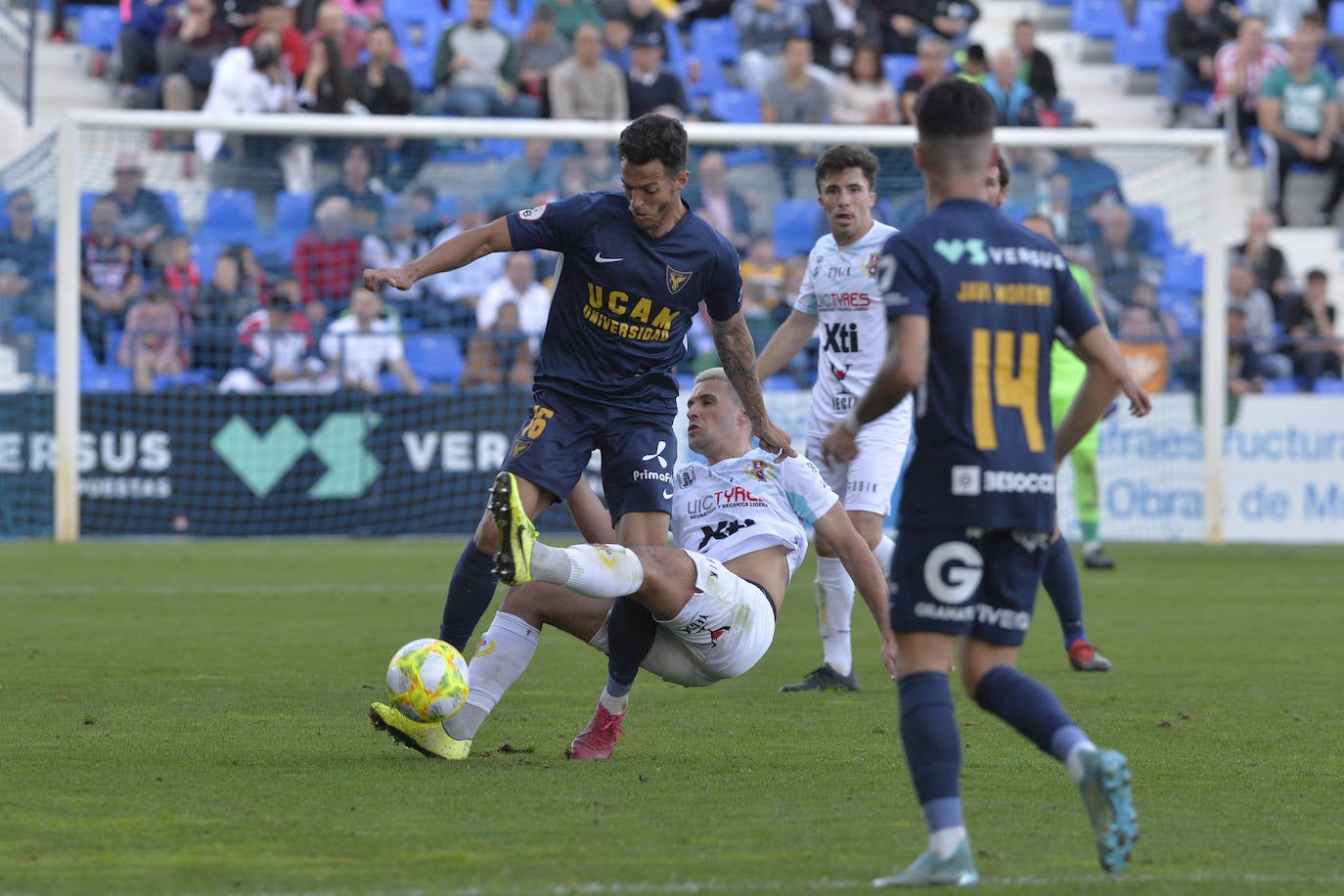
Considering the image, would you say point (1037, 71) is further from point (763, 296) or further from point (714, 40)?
point (763, 296)

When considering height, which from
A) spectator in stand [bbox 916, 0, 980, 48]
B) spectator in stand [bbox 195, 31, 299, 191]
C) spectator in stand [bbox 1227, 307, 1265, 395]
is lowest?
spectator in stand [bbox 1227, 307, 1265, 395]

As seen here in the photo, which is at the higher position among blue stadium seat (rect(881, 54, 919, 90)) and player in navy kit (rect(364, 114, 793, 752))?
blue stadium seat (rect(881, 54, 919, 90))

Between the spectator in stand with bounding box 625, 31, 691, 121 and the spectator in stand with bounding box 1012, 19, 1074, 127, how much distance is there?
4.32m

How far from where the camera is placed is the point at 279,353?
16750 mm

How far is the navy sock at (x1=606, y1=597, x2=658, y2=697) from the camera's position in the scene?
19.6 feet

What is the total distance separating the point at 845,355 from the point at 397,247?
1014 cm

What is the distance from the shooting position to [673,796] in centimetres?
527

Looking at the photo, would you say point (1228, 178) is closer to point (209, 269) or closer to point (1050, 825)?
point (209, 269)

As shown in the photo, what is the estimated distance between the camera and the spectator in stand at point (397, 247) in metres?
17.6

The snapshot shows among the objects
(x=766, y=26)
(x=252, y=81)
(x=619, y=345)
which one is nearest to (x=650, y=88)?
(x=766, y=26)

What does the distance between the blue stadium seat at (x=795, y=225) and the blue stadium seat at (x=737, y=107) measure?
268cm

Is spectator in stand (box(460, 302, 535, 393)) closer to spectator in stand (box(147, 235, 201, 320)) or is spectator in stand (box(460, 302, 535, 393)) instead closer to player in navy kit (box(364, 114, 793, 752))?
spectator in stand (box(147, 235, 201, 320))

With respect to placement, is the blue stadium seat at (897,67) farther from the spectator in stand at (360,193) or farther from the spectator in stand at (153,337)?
the spectator in stand at (153,337)

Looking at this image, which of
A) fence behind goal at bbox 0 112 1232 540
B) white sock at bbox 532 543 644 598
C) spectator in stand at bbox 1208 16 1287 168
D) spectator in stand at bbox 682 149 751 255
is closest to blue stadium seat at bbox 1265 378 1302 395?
fence behind goal at bbox 0 112 1232 540
